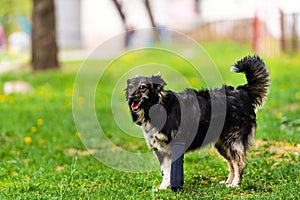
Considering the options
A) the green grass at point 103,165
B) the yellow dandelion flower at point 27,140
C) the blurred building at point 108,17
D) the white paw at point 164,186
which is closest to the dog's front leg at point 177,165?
the green grass at point 103,165

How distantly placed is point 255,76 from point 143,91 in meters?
1.36

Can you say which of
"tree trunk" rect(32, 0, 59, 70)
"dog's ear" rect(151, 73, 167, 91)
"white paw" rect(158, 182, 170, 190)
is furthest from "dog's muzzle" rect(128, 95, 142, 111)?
"tree trunk" rect(32, 0, 59, 70)

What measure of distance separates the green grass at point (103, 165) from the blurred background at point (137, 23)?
6882 millimetres

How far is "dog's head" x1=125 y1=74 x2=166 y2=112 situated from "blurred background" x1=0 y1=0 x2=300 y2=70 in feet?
39.2

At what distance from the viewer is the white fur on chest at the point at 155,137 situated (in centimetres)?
566

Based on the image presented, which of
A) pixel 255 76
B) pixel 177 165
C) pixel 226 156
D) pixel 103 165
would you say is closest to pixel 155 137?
pixel 177 165

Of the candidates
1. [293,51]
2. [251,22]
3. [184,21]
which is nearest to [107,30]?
[184,21]

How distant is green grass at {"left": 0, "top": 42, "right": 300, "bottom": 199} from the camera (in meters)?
5.74

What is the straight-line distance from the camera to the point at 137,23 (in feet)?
133

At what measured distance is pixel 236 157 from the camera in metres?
6.01

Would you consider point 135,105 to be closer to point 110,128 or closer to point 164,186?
point 164,186

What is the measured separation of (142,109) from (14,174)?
2.13 metres

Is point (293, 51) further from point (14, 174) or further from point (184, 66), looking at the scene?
point (14, 174)

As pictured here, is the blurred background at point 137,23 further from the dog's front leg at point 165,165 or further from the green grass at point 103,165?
the dog's front leg at point 165,165
